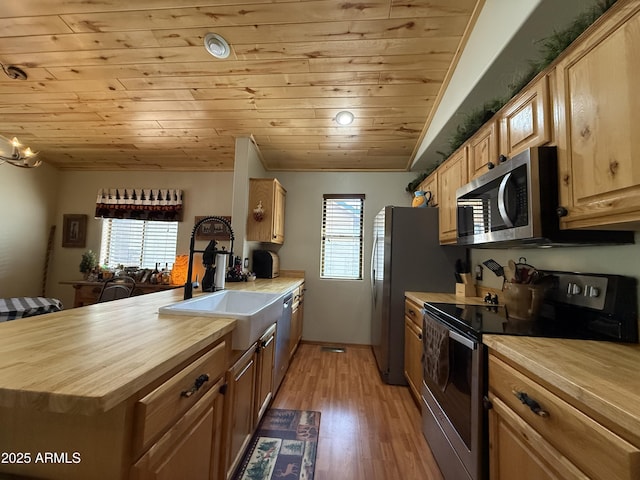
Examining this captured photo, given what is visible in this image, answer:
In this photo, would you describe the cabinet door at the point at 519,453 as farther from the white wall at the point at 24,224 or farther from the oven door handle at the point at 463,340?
the white wall at the point at 24,224

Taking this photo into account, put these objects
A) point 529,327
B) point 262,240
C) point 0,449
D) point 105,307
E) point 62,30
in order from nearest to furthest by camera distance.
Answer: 1. point 0,449
2. point 529,327
3. point 105,307
4. point 62,30
5. point 262,240

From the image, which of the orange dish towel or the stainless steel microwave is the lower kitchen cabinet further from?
the stainless steel microwave

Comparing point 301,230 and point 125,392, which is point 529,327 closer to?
point 125,392

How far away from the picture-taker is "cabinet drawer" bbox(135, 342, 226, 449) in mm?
685

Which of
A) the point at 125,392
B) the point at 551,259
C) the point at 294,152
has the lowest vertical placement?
the point at 125,392

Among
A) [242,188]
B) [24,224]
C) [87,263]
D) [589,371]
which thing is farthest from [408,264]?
[24,224]

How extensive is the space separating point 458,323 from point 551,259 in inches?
30.2

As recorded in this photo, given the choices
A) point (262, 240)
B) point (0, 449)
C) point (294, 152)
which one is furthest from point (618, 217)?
point (294, 152)

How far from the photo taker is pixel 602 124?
0.94 metres

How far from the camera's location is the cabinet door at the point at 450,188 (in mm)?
2091

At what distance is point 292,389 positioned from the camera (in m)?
2.41

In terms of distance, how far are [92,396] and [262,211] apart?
2.73m

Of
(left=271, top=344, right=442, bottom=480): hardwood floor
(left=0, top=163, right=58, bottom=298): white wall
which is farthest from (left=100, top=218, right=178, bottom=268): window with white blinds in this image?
(left=271, top=344, right=442, bottom=480): hardwood floor

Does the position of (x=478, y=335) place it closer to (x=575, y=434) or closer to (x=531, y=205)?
(x=575, y=434)
